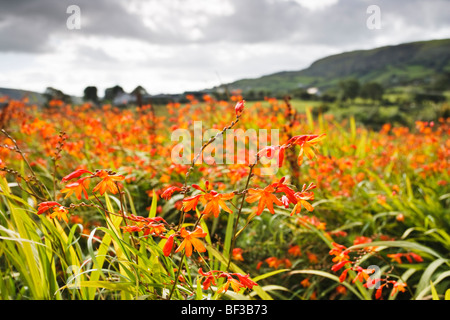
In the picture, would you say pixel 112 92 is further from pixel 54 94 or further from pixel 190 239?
pixel 190 239

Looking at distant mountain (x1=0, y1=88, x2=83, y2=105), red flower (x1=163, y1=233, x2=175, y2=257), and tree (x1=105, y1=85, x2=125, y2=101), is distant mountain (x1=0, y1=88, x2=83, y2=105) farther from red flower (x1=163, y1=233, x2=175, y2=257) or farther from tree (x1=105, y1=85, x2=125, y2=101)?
red flower (x1=163, y1=233, x2=175, y2=257)

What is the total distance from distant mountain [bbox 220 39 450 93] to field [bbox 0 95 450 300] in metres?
62.8

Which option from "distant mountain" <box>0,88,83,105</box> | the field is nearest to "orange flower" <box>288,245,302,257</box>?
the field

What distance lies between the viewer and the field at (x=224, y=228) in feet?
4.09

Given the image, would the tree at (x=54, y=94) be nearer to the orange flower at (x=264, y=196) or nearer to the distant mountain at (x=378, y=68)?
the orange flower at (x=264, y=196)

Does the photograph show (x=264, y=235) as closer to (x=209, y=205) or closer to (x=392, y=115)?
(x=209, y=205)

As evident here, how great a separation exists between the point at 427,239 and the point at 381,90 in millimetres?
53649

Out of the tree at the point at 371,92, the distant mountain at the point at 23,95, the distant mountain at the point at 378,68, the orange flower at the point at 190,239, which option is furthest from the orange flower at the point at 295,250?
the distant mountain at the point at 378,68

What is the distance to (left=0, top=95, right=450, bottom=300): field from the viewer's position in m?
1.25

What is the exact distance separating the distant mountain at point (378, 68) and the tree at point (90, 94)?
59596 millimetres

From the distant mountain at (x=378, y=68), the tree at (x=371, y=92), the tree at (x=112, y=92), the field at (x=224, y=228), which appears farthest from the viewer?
the distant mountain at (x=378, y=68)

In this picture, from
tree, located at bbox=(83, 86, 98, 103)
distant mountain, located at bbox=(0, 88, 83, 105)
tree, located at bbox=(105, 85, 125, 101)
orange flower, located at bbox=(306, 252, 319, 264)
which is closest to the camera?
orange flower, located at bbox=(306, 252, 319, 264)

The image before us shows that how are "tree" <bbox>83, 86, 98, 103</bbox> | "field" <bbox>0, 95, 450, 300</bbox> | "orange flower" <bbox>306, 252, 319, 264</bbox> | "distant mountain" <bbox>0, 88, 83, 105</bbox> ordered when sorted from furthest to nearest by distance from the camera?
1. "tree" <bbox>83, 86, 98, 103</bbox>
2. "distant mountain" <bbox>0, 88, 83, 105</bbox>
3. "orange flower" <bbox>306, 252, 319, 264</bbox>
4. "field" <bbox>0, 95, 450, 300</bbox>

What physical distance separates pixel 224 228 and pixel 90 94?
15.2 feet
